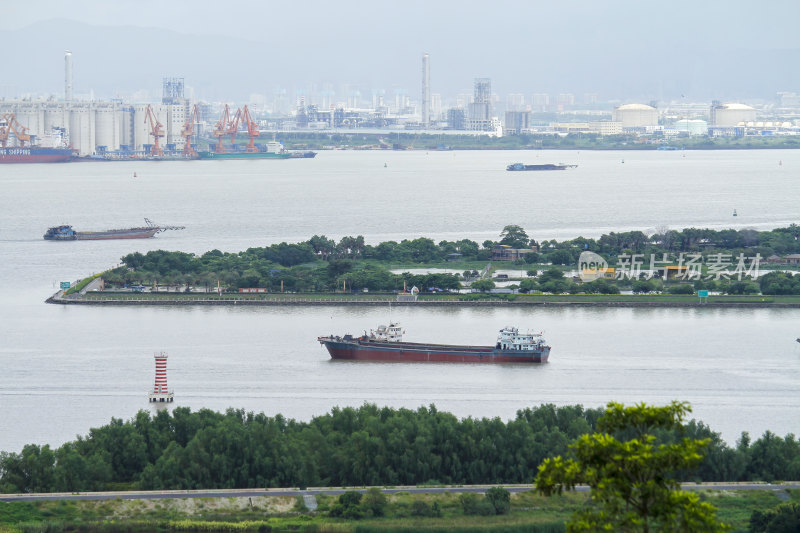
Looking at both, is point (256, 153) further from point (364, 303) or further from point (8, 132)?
point (364, 303)

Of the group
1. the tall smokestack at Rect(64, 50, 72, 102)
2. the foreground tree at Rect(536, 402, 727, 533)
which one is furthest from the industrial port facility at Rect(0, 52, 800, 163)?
the foreground tree at Rect(536, 402, 727, 533)

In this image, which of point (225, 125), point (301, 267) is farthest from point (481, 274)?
point (225, 125)

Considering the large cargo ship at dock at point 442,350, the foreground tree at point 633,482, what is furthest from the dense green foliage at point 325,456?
the large cargo ship at dock at point 442,350

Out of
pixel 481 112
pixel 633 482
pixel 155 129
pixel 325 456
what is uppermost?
pixel 481 112

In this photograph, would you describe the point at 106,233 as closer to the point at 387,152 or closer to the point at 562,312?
the point at 562,312

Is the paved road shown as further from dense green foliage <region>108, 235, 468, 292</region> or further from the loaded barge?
the loaded barge

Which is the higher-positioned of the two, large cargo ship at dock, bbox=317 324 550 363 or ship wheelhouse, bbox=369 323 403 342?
ship wheelhouse, bbox=369 323 403 342

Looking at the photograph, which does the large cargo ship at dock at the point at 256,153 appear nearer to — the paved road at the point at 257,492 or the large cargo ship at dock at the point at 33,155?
the large cargo ship at dock at the point at 33,155
